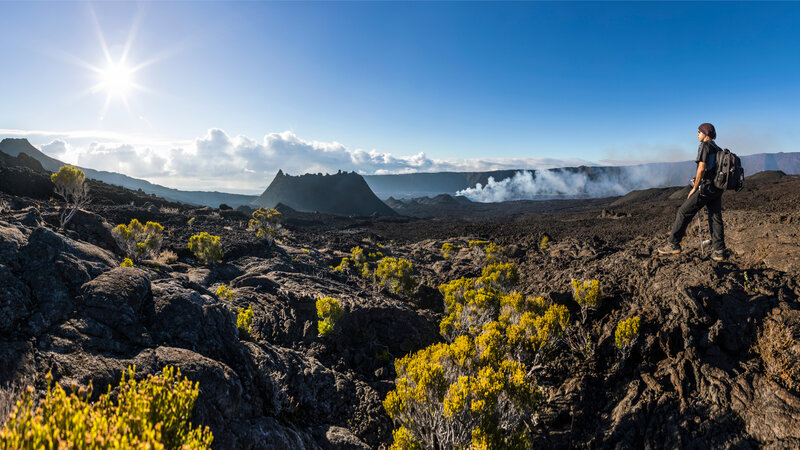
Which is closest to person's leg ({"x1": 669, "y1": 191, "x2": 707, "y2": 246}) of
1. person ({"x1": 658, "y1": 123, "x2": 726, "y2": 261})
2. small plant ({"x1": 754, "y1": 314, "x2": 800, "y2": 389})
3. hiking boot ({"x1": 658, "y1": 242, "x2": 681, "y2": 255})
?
person ({"x1": 658, "y1": 123, "x2": 726, "y2": 261})

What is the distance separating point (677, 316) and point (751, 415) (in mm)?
1766

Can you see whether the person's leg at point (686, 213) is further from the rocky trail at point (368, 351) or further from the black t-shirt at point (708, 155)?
the rocky trail at point (368, 351)

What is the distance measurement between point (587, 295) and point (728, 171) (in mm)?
3232

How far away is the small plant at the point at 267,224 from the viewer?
2372cm

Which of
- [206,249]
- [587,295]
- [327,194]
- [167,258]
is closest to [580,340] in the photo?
[587,295]

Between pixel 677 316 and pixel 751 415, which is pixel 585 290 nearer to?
pixel 677 316

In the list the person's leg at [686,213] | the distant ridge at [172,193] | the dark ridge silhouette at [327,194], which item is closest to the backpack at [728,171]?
the person's leg at [686,213]

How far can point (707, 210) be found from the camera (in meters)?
6.11

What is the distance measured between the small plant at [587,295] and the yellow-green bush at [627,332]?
1.15 meters

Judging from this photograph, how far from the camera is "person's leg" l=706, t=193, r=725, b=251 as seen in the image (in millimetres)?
5880

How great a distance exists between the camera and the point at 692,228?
32.8 ft

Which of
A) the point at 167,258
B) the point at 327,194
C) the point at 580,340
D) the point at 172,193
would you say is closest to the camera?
the point at 580,340

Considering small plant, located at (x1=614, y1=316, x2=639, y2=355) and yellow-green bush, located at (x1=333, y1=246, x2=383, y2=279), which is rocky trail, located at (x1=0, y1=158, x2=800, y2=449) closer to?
small plant, located at (x1=614, y1=316, x2=639, y2=355)

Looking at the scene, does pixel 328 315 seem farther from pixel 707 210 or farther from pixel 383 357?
pixel 707 210
